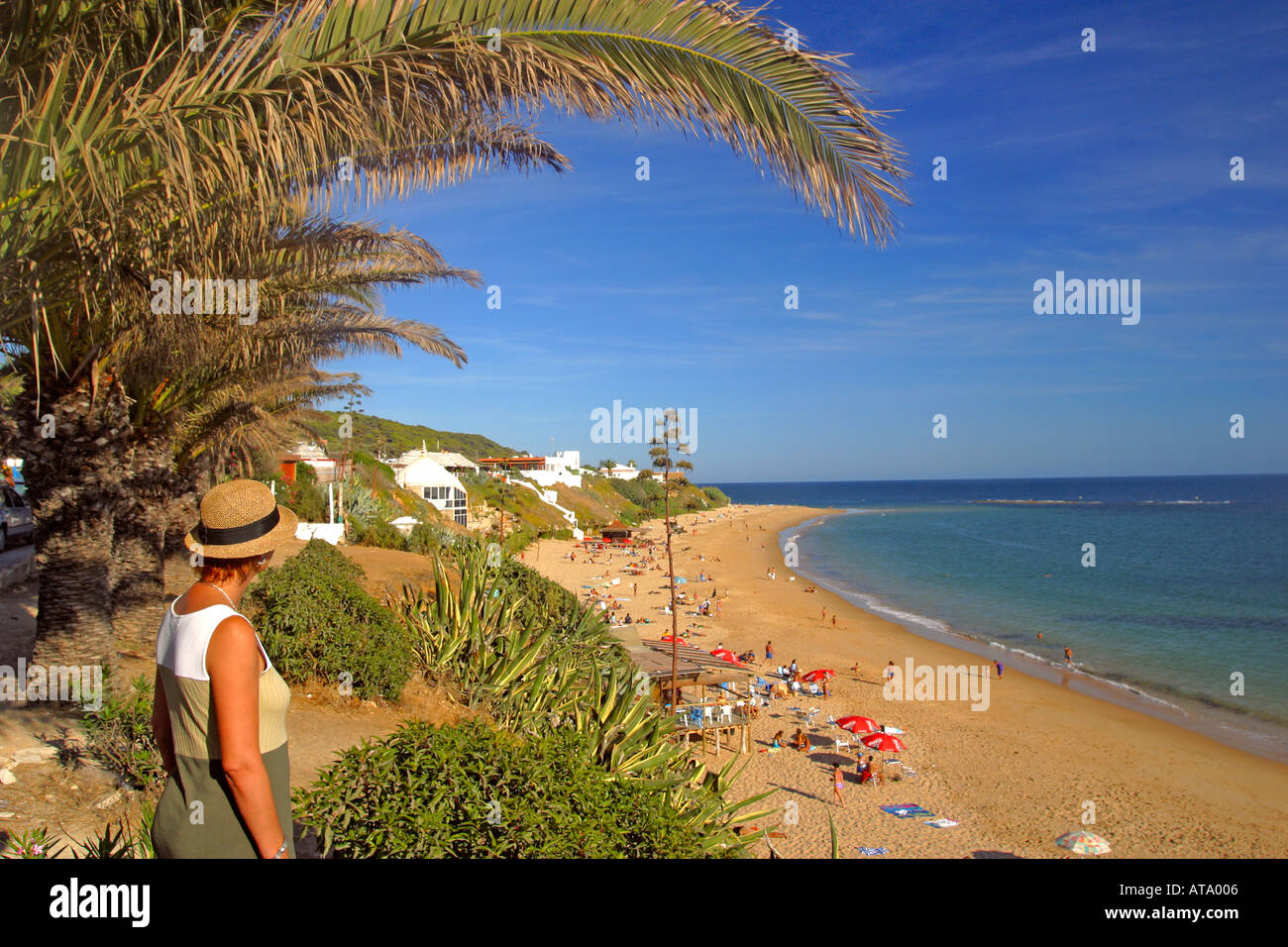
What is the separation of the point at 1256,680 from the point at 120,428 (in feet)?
83.5

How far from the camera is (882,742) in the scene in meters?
14.3

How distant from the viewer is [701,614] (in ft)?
95.3

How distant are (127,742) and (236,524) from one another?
14.2ft

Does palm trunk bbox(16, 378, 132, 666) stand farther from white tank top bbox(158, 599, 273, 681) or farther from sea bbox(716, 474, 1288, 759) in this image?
sea bbox(716, 474, 1288, 759)

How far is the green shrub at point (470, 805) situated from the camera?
9.69 ft

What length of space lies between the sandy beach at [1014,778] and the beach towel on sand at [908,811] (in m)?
0.13

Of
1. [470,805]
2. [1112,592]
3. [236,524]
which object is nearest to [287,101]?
[236,524]

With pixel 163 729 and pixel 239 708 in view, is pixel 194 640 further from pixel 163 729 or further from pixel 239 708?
pixel 163 729

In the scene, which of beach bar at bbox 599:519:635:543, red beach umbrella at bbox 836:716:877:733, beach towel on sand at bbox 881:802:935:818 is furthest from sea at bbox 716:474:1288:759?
beach bar at bbox 599:519:635:543

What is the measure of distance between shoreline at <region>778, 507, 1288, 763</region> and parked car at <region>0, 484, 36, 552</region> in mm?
24548

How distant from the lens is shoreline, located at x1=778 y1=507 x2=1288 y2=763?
16000mm

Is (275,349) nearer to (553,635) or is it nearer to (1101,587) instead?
(553,635)

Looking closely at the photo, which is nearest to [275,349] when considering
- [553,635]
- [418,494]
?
[553,635]

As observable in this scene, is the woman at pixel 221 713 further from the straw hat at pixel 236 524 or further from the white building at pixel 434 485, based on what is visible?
the white building at pixel 434 485
